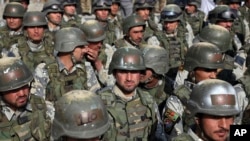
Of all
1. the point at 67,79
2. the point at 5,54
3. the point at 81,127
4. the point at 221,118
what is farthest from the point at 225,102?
the point at 5,54

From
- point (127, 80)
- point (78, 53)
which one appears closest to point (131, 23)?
point (78, 53)

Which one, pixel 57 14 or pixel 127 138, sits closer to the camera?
pixel 127 138

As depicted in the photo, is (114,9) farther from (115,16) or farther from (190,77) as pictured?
(190,77)

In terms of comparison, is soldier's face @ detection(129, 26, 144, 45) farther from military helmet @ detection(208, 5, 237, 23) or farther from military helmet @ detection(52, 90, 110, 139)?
military helmet @ detection(52, 90, 110, 139)

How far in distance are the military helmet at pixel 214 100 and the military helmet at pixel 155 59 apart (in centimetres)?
216

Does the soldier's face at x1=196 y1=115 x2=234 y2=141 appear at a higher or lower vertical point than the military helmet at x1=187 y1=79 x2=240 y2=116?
lower

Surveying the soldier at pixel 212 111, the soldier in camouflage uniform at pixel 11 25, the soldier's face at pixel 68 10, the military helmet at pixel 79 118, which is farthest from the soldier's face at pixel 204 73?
the soldier's face at pixel 68 10

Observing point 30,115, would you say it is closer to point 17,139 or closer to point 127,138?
point 17,139

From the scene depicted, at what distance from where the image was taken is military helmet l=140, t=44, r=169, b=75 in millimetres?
6316

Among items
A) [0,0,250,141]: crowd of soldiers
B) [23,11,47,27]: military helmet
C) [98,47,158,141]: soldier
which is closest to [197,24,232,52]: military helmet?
[0,0,250,141]: crowd of soldiers

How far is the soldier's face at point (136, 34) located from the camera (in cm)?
834

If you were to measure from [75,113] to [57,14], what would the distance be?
682 cm

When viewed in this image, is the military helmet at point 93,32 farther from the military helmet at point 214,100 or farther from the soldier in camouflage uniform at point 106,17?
the military helmet at point 214,100

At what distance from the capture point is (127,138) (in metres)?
5.07
